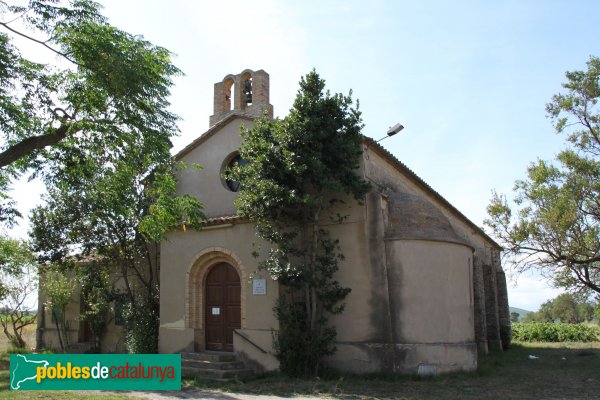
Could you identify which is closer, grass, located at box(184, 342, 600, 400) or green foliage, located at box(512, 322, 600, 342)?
grass, located at box(184, 342, 600, 400)

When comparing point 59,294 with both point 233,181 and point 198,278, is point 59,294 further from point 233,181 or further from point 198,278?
point 233,181

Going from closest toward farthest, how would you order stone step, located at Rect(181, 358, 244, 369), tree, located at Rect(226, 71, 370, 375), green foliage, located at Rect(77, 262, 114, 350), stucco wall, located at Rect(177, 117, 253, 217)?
tree, located at Rect(226, 71, 370, 375), stone step, located at Rect(181, 358, 244, 369), stucco wall, located at Rect(177, 117, 253, 217), green foliage, located at Rect(77, 262, 114, 350)

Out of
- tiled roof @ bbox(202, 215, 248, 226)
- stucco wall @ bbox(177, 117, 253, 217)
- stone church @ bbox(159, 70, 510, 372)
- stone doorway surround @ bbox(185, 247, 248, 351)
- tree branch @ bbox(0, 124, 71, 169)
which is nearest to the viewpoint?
tree branch @ bbox(0, 124, 71, 169)

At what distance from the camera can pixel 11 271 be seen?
76.6 feet

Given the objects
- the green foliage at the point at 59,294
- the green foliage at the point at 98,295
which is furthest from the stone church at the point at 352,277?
the green foliage at the point at 59,294

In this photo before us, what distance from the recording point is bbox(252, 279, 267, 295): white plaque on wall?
47.8ft

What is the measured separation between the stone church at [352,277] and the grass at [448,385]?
0.69 meters

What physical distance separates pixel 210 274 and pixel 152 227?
9.22 ft

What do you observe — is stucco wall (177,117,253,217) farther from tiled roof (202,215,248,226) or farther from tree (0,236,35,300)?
tree (0,236,35,300)

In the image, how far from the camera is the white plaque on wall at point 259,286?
1456 centimetres

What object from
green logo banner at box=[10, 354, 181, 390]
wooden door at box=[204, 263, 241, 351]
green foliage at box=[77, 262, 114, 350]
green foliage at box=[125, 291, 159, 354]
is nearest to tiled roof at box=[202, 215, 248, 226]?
wooden door at box=[204, 263, 241, 351]

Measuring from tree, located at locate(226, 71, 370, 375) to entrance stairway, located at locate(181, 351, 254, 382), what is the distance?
52.9 inches

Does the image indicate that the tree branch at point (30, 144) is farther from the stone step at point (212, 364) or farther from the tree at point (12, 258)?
the tree at point (12, 258)

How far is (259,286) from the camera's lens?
14.6 m
